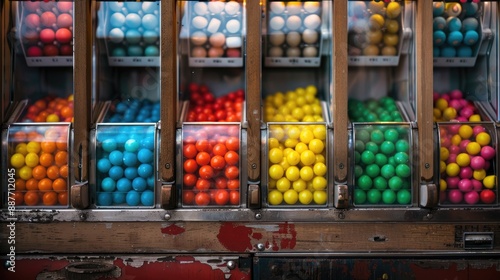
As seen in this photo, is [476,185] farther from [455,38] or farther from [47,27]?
[47,27]

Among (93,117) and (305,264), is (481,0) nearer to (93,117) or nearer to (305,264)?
(305,264)

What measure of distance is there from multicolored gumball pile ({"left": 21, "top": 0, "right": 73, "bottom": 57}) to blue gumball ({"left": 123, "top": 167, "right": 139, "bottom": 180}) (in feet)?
2.88

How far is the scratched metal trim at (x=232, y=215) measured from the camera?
2592 millimetres

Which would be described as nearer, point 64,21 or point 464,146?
point 464,146

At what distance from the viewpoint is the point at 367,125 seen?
2.70 metres

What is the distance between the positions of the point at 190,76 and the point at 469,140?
1.65 m

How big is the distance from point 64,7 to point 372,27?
6.04 feet

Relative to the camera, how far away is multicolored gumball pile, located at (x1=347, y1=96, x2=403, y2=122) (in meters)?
2.88

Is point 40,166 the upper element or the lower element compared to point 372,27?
lower

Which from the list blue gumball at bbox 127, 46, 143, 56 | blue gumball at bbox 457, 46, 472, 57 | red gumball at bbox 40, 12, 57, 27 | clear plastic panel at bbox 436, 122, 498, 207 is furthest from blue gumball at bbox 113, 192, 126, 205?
blue gumball at bbox 457, 46, 472, 57

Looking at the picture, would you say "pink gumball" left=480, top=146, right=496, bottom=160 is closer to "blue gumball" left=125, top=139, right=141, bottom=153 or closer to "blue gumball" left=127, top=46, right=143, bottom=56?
"blue gumball" left=125, top=139, right=141, bottom=153

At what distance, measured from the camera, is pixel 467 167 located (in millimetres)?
2672

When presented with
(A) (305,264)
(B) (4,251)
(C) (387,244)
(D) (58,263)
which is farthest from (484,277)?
(B) (4,251)

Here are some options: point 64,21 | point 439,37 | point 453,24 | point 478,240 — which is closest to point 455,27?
point 453,24
